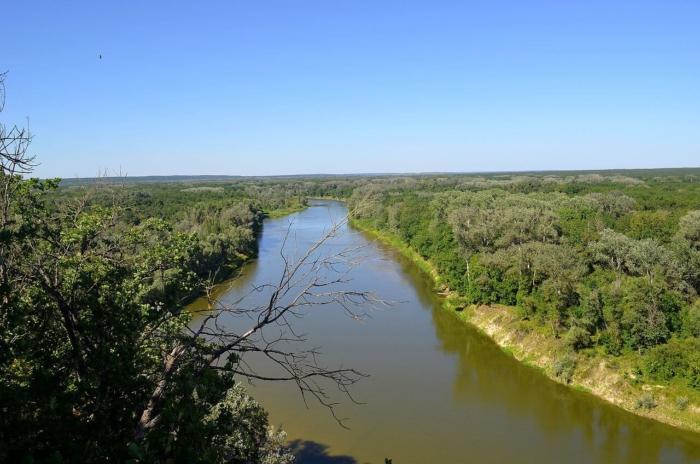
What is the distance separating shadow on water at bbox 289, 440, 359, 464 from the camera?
13316mm

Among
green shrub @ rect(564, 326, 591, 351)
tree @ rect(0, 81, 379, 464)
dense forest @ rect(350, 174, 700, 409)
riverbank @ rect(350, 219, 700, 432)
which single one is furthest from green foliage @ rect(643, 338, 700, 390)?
tree @ rect(0, 81, 379, 464)

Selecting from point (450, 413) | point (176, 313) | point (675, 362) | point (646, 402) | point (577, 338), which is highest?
point (176, 313)

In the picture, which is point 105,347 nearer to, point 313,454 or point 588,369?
point 313,454

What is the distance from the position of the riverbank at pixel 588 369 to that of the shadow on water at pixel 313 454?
6.60 meters

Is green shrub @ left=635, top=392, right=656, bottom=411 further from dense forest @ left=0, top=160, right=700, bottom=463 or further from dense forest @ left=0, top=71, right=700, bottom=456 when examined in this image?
dense forest @ left=0, top=160, right=700, bottom=463

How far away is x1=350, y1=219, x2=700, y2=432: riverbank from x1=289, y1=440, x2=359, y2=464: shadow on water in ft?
21.7

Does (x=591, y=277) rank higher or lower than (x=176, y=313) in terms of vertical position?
lower

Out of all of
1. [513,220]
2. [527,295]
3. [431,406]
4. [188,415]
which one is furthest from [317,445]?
[513,220]

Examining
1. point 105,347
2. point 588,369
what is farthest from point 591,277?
point 105,347

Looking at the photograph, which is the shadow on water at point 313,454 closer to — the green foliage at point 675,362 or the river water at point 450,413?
the river water at point 450,413

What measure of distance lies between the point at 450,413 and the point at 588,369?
6.11 m

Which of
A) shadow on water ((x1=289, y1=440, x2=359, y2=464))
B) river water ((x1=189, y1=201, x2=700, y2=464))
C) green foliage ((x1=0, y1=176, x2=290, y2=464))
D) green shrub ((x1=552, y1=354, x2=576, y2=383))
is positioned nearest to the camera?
green foliage ((x1=0, y1=176, x2=290, y2=464))

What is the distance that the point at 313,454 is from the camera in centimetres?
1366

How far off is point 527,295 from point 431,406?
940 cm
